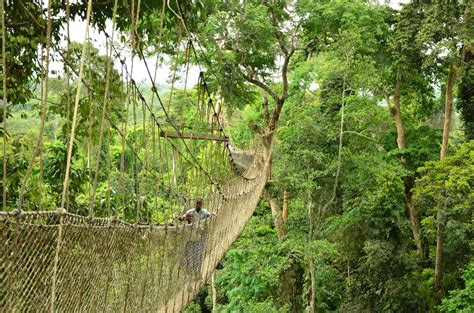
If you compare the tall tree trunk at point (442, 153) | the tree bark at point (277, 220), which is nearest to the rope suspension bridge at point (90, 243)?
the tall tree trunk at point (442, 153)

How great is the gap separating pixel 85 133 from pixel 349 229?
669cm

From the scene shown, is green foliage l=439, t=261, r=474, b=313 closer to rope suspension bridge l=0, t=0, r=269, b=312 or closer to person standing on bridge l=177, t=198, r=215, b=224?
rope suspension bridge l=0, t=0, r=269, b=312

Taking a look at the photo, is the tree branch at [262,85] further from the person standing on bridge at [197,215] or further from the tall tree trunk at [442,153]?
the person standing on bridge at [197,215]

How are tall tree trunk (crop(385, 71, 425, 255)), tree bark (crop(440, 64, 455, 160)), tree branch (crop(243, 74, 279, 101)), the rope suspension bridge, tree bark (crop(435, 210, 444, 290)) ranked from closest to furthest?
the rope suspension bridge
tree bark (crop(435, 210, 444, 290))
tree bark (crop(440, 64, 455, 160))
tree branch (crop(243, 74, 279, 101))
tall tree trunk (crop(385, 71, 425, 255))

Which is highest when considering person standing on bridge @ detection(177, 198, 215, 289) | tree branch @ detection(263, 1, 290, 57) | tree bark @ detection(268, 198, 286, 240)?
tree branch @ detection(263, 1, 290, 57)

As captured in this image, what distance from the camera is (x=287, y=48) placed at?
898 cm

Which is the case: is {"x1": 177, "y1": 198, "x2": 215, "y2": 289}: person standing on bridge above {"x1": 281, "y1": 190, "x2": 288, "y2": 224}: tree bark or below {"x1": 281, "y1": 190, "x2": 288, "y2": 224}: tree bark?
above

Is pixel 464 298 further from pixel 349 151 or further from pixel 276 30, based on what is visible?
pixel 276 30

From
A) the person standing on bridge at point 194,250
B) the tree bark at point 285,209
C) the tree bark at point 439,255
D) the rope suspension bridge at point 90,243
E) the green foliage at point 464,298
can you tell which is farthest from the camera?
the tree bark at point 285,209

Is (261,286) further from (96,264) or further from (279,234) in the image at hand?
(96,264)

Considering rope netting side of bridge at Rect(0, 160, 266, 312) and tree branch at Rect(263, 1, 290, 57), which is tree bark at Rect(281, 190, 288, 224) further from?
rope netting side of bridge at Rect(0, 160, 266, 312)

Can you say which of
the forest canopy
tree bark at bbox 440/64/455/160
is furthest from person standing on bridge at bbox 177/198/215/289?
tree bark at bbox 440/64/455/160

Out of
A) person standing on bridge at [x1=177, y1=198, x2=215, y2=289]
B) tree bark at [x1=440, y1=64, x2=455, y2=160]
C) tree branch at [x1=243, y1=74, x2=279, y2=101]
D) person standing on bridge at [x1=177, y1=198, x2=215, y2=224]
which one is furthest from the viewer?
tree branch at [x1=243, y1=74, x2=279, y2=101]

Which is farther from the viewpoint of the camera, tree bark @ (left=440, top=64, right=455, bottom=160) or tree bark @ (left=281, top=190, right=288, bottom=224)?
tree bark @ (left=281, top=190, right=288, bottom=224)
